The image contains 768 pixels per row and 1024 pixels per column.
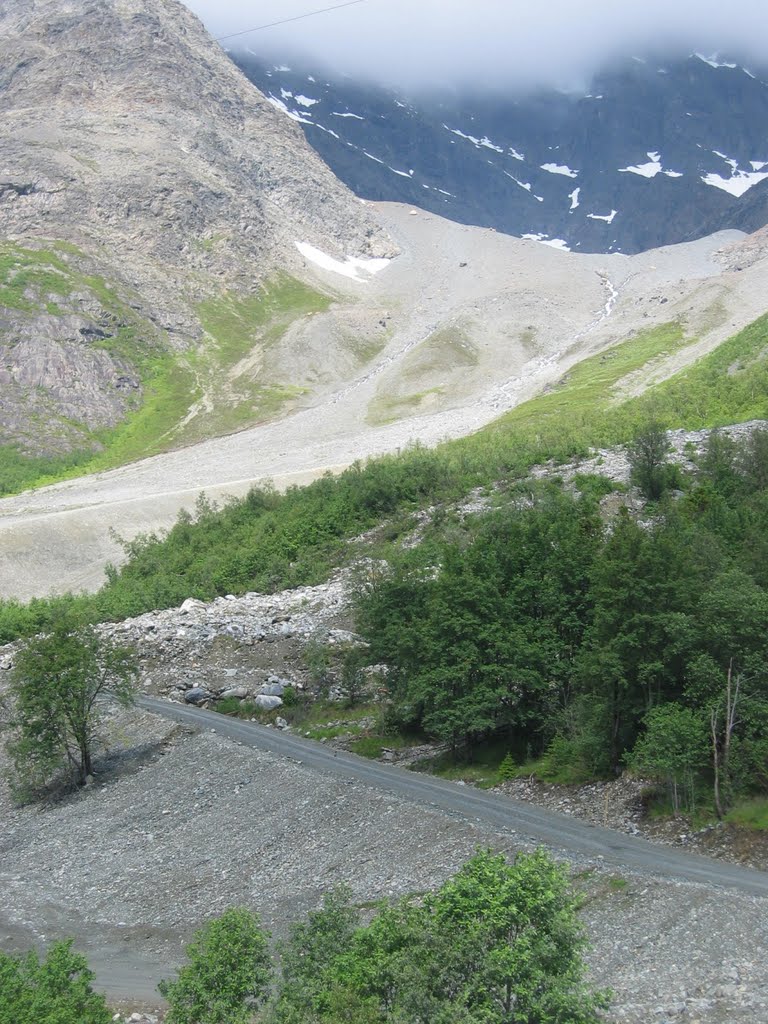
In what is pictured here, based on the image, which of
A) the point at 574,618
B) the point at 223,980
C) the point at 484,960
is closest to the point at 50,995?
the point at 223,980

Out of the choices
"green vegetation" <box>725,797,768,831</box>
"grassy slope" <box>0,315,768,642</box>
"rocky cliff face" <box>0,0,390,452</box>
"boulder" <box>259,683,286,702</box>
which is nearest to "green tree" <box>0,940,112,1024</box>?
"green vegetation" <box>725,797,768,831</box>

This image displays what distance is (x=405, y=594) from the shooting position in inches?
1710

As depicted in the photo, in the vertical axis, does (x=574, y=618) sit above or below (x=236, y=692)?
above

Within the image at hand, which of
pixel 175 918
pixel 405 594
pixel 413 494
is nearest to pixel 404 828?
pixel 175 918

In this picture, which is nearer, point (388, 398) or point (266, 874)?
point (266, 874)

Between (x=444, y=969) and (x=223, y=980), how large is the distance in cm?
423

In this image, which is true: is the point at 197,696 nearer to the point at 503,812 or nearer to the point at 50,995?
the point at 503,812

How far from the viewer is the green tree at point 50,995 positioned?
16031mm

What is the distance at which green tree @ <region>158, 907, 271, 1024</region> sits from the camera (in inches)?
610

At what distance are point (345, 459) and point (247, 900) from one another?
283 ft

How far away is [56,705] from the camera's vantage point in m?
36.6

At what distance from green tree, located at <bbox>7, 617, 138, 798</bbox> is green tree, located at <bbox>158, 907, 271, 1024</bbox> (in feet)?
71.1

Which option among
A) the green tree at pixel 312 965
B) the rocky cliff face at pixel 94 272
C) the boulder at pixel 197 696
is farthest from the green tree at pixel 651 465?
the rocky cliff face at pixel 94 272

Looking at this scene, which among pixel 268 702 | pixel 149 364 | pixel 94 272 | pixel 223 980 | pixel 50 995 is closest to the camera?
pixel 223 980
